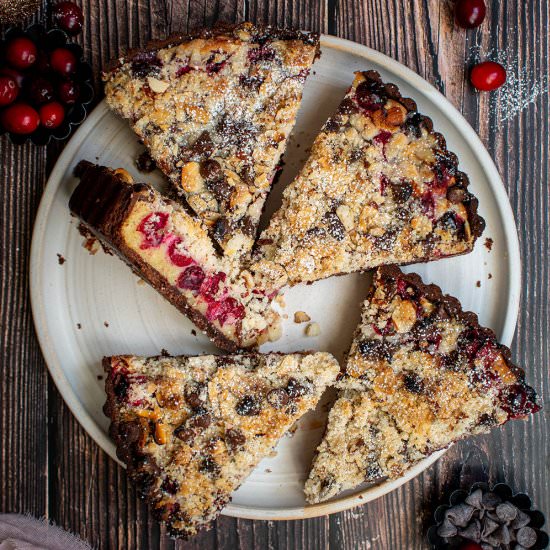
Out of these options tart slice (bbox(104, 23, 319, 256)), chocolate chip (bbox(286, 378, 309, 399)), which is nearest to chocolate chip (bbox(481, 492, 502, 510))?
chocolate chip (bbox(286, 378, 309, 399))

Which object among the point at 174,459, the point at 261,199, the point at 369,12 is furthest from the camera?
the point at 369,12

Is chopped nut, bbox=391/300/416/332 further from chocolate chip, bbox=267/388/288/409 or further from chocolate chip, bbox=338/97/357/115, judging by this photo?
chocolate chip, bbox=338/97/357/115

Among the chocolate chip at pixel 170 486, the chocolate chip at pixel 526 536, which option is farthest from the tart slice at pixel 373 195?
the chocolate chip at pixel 526 536

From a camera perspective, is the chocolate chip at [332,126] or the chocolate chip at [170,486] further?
the chocolate chip at [332,126]

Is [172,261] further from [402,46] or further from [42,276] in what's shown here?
[402,46]

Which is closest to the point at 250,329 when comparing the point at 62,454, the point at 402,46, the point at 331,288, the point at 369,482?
the point at 331,288

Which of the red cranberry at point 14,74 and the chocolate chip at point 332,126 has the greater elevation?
the red cranberry at point 14,74

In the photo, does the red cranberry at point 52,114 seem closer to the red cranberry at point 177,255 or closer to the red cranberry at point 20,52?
the red cranberry at point 20,52
